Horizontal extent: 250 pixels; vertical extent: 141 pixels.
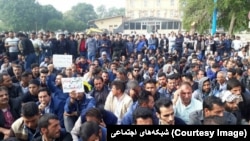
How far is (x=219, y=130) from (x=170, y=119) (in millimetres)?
809

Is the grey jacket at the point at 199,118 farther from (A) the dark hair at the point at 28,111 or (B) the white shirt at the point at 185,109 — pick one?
(A) the dark hair at the point at 28,111

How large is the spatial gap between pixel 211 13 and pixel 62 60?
15.7 metres

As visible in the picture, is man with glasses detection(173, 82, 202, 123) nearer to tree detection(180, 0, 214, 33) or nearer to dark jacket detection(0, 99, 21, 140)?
dark jacket detection(0, 99, 21, 140)

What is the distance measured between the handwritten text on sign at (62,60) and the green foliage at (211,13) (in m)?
14.3

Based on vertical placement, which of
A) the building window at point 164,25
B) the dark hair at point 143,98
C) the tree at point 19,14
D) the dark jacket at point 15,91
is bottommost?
the dark jacket at point 15,91

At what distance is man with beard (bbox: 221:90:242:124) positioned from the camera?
463 centimetres

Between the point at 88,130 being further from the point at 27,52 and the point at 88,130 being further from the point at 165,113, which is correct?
the point at 27,52

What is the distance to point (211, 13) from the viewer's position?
22.3 m

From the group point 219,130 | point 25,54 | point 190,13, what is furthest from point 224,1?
point 219,130

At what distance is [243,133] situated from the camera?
3.41 meters

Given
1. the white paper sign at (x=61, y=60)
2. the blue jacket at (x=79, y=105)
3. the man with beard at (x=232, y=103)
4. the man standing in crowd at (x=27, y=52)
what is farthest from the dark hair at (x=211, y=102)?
the man standing in crowd at (x=27, y=52)

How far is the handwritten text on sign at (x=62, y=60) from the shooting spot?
882cm

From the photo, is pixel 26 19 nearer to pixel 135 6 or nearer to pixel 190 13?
pixel 135 6

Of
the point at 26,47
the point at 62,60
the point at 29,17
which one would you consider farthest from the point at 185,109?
the point at 29,17
